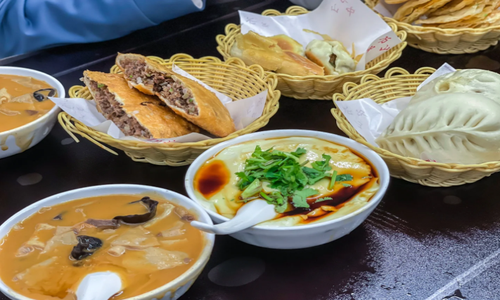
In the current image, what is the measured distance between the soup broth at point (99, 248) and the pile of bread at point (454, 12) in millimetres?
2063

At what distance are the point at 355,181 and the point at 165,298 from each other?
68 centimetres

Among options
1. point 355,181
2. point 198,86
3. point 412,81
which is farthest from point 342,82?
point 355,181

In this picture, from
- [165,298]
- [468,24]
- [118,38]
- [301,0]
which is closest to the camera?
[165,298]

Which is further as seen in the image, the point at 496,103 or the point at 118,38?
the point at 118,38

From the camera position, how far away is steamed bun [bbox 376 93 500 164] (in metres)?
1.72

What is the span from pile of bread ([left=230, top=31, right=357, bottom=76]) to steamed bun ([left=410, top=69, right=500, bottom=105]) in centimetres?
55

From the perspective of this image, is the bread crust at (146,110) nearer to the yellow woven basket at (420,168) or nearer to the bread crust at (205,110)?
the bread crust at (205,110)

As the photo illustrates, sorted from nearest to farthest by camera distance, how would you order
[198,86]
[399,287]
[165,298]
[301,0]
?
[165,298] < [399,287] < [198,86] < [301,0]

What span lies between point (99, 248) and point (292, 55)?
5.12 feet

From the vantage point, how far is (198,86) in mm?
2143

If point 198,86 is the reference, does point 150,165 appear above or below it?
below

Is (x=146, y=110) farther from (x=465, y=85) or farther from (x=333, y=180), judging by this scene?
(x=465, y=85)

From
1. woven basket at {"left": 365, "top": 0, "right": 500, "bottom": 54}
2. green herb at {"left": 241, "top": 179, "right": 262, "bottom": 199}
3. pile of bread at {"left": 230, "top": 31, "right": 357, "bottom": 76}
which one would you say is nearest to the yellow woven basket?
pile of bread at {"left": 230, "top": 31, "right": 357, "bottom": 76}

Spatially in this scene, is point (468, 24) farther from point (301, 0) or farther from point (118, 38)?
point (118, 38)
